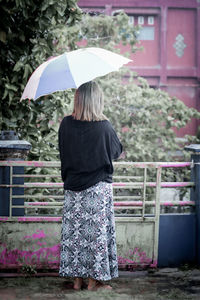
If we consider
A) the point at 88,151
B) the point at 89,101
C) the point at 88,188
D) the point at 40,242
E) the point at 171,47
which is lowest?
the point at 40,242

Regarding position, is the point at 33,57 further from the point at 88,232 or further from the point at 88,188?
the point at 88,232

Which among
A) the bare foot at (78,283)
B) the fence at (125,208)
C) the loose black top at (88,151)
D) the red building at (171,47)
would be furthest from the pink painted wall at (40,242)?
the red building at (171,47)

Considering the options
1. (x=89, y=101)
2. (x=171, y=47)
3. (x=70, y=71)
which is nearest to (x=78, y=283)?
(x=89, y=101)

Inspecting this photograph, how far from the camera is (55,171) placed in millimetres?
5375

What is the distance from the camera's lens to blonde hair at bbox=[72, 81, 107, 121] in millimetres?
3646

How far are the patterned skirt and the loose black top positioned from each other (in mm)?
92

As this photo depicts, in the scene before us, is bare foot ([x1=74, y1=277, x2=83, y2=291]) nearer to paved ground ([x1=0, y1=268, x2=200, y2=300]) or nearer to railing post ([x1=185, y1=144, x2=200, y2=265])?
paved ground ([x1=0, y1=268, x2=200, y2=300])

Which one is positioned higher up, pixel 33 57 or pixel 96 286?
pixel 33 57

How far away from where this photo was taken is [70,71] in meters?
3.64

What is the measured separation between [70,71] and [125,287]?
1.98 metres

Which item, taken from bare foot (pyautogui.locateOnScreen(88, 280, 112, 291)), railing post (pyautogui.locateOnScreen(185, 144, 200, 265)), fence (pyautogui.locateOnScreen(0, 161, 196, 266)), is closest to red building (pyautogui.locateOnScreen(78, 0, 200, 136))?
railing post (pyautogui.locateOnScreen(185, 144, 200, 265))

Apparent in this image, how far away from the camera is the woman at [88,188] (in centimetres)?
366

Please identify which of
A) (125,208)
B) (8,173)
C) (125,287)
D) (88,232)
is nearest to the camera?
(88,232)

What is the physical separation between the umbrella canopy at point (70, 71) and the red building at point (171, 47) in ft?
31.0
